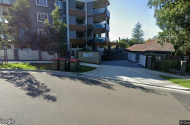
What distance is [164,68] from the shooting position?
400 inches

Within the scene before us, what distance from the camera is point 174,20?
8516 mm

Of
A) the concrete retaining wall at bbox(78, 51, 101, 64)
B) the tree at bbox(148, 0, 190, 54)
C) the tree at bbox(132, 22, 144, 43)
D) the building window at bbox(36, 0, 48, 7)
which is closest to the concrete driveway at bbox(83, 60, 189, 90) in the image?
the tree at bbox(148, 0, 190, 54)

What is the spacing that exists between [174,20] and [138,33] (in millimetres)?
59420

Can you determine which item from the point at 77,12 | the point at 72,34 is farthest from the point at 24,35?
the point at 77,12

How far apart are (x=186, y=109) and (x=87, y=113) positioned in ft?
11.9

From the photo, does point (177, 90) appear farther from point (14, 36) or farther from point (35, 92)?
point (14, 36)

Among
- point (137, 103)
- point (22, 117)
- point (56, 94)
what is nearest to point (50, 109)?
point (22, 117)

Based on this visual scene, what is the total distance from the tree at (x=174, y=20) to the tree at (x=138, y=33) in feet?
181

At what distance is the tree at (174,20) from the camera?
311 inches

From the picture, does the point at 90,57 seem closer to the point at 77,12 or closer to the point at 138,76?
the point at 138,76

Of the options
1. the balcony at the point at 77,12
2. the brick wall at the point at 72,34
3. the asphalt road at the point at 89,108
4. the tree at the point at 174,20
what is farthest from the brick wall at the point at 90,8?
the asphalt road at the point at 89,108

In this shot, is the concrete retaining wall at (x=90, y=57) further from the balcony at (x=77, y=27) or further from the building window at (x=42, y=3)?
the building window at (x=42, y=3)

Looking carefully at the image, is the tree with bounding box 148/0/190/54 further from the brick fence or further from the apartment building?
the brick fence

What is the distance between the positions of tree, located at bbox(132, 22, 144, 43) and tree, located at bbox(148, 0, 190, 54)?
181ft
